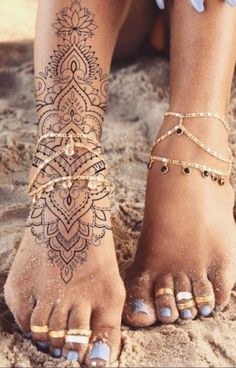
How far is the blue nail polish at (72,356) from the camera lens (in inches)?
36.4

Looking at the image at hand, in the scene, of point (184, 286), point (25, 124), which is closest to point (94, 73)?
point (184, 286)

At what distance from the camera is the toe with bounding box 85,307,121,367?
925 millimetres

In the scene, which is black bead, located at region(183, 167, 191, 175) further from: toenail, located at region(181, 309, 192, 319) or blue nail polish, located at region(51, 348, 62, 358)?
blue nail polish, located at region(51, 348, 62, 358)

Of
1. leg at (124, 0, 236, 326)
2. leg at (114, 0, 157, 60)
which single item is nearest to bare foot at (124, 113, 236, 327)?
leg at (124, 0, 236, 326)

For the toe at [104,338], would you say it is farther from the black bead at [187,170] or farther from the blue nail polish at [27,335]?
the black bead at [187,170]

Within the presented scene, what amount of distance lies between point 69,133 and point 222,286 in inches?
12.8

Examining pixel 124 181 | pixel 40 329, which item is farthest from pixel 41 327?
pixel 124 181

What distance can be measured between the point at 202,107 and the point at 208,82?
4 centimetres

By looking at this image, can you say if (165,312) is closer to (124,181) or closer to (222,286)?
(222,286)

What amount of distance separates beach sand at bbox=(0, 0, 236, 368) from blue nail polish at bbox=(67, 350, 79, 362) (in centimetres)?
1

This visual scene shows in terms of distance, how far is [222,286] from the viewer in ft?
3.49

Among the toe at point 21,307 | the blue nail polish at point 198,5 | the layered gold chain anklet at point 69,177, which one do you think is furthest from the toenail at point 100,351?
the blue nail polish at point 198,5

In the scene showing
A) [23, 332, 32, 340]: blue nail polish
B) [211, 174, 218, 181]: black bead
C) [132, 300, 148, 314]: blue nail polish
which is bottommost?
[23, 332, 32, 340]: blue nail polish

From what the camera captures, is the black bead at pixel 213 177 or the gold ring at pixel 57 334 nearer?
the gold ring at pixel 57 334
